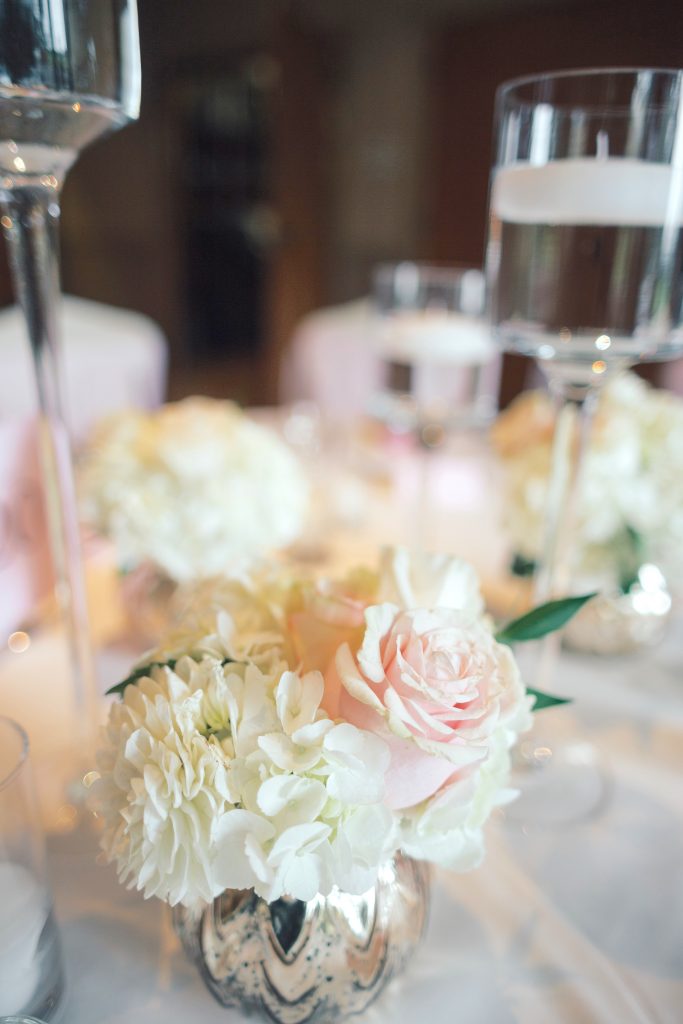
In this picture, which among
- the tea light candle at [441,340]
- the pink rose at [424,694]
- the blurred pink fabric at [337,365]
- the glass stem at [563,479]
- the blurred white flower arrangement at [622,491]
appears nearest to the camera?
the pink rose at [424,694]

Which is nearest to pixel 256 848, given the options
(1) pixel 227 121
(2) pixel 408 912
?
(2) pixel 408 912

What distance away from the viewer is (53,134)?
423 mm

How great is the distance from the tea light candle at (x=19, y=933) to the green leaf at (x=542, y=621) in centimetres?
28

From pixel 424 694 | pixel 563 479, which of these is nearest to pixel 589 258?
pixel 563 479

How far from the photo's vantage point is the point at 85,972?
0.42 metres

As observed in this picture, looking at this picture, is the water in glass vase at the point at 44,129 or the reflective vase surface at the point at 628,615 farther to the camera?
the reflective vase surface at the point at 628,615

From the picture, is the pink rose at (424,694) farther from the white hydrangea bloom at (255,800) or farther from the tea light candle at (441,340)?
the tea light candle at (441,340)

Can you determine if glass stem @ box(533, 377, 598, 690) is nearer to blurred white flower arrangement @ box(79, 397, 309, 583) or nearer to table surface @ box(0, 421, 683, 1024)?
table surface @ box(0, 421, 683, 1024)

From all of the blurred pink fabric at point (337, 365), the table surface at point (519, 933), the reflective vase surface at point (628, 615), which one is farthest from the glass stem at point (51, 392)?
the blurred pink fabric at point (337, 365)

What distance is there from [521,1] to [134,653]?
356cm

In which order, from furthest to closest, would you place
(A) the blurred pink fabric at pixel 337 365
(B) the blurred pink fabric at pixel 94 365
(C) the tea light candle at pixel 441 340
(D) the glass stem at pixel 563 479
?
(A) the blurred pink fabric at pixel 337 365 → (B) the blurred pink fabric at pixel 94 365 → (C) the tea light candle at pixel 441 340 → (D) the glass stem at pixel 563 479

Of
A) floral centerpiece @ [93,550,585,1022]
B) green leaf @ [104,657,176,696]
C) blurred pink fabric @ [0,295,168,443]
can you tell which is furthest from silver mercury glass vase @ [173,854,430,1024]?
blurred pink fabric @ [0,295,168,443]

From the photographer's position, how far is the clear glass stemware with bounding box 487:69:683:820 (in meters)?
0.45

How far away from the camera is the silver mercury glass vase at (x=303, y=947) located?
0.36 meters
